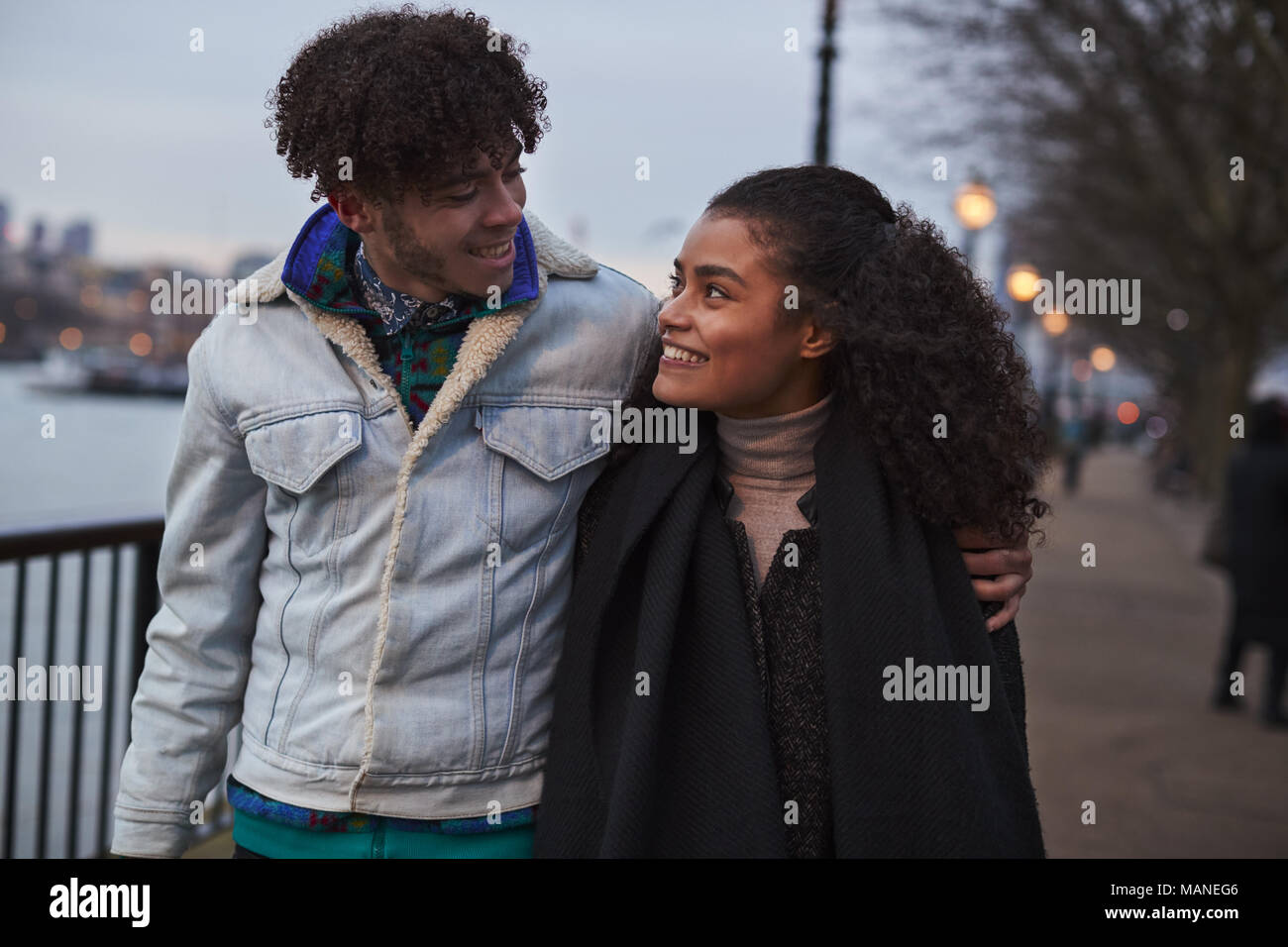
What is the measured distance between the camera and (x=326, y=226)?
250cm

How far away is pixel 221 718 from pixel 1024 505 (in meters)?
1.58

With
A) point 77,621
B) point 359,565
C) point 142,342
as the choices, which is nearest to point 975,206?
point 77,621

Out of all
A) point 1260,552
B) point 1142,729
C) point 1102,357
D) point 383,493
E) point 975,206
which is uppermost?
point 975,206

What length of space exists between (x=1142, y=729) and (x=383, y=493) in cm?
671

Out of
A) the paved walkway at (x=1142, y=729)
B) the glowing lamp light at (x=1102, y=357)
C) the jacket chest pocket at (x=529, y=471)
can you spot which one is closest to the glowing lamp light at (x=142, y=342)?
the paved walkway at (x=1142, y=729)

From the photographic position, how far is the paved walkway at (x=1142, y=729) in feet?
19.3

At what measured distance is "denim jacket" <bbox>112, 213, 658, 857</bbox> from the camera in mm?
2307

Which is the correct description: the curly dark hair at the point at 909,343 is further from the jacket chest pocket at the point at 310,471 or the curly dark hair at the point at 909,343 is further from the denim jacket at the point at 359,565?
the jacket chest pocket at the point at 310,471

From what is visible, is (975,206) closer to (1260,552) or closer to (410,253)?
(1260,552)

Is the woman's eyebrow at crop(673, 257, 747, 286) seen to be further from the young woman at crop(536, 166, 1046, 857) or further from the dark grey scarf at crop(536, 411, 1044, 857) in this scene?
the dark grey scarf at crop(536, 411, 1044, 857)

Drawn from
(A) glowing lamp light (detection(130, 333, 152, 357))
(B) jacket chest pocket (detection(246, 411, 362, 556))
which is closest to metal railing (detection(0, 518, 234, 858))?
(B) jacket chest pocket (detection(246, 411, 362, 556))

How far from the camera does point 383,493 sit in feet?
7.75

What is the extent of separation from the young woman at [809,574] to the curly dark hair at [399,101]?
460 millimetres
